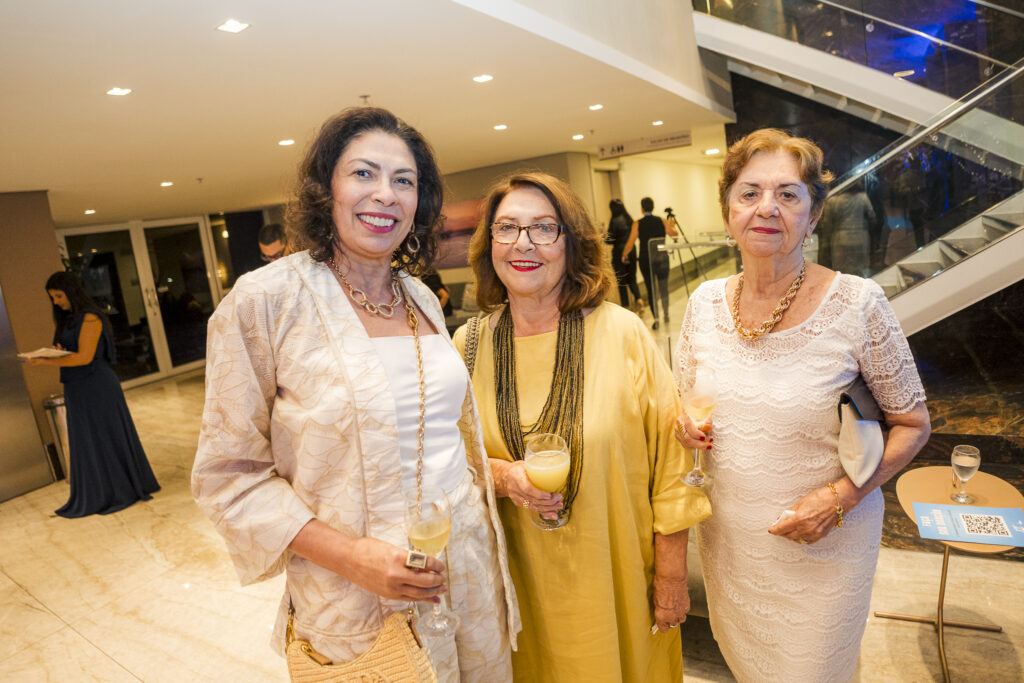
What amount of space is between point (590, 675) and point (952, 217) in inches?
203

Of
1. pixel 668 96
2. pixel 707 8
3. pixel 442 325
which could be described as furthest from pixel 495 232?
pixel 707 8

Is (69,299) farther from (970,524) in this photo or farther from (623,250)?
(623,250)

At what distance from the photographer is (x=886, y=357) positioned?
1466 millimetres

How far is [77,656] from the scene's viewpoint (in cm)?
311

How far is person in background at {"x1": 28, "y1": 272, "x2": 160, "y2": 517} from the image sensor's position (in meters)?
4.94

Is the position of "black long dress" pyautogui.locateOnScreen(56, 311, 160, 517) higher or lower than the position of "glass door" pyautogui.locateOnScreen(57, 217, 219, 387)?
lower

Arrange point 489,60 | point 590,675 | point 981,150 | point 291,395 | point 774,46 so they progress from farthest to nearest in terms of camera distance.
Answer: point 774,46 → point 981,150 → point 489,60 → point 590,675 → point 291,395

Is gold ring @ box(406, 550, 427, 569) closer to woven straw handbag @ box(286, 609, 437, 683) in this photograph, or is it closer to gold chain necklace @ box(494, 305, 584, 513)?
woven straw handbag @ box(286, 609, 437, 683)

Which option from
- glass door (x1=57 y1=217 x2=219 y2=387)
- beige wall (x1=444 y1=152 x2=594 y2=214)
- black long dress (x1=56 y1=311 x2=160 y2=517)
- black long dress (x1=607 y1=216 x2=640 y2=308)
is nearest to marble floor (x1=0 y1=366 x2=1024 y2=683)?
black long dress (x1=56 y1=311 x2=160 y2=517)

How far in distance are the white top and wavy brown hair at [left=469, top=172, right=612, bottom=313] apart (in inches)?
18.7

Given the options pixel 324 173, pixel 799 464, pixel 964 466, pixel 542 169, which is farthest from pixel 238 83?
pixel 542 169

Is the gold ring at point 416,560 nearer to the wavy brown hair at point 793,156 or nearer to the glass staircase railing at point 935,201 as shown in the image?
the wavy brown hair at point 793,156

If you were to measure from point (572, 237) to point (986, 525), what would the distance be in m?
1.85

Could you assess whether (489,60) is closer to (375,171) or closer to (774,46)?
(375,171)
